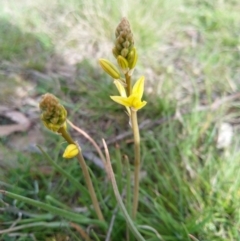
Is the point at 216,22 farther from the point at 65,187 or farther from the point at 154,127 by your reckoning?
the point at 65,187

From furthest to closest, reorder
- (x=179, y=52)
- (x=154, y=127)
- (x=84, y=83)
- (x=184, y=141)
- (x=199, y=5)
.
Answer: (x=199, y=5) → (x=179, y=52) → (x=84, y=83) → (x=154, y=127) → (x=184, y=141)

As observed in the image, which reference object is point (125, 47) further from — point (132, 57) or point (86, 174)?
point (86, 174)

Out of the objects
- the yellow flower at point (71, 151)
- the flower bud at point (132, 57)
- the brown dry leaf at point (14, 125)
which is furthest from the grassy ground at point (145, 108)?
the flower bud at point (132, 57)

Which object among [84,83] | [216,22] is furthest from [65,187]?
[216,22]

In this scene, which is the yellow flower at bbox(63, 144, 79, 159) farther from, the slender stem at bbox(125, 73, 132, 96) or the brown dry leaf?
the brown dry leaf

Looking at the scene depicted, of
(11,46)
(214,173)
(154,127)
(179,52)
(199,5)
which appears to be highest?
(11,46)

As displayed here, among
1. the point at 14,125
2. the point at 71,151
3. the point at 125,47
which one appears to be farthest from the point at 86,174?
the point at 14,125

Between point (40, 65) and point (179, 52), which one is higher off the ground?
point (40, 65)
